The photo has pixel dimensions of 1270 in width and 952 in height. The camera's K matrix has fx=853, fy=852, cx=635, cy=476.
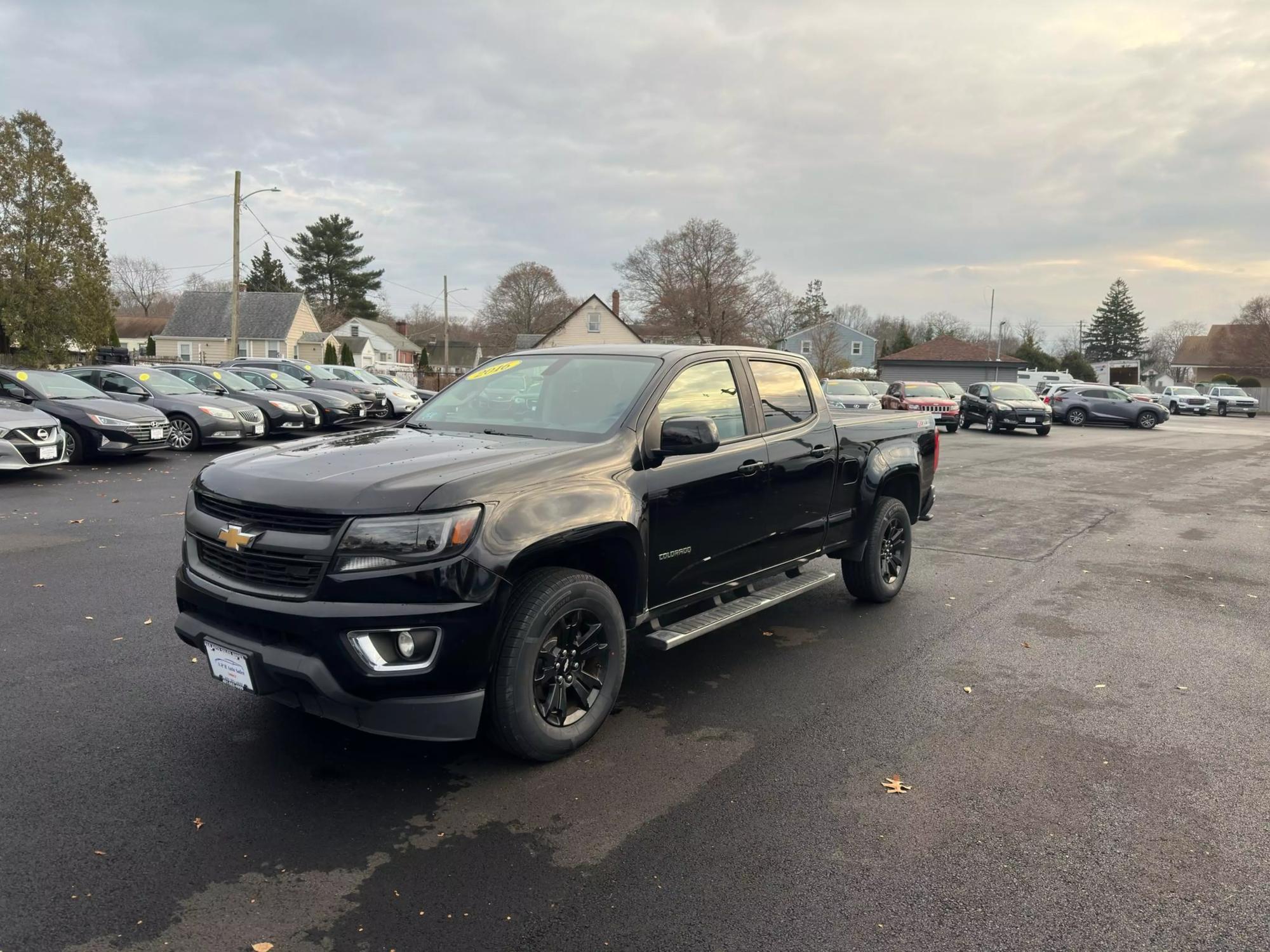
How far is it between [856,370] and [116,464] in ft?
208

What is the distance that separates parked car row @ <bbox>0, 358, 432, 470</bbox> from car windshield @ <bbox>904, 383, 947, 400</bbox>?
15532 mm

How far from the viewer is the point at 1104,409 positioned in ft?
109

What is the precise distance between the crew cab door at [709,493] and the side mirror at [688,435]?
157mm

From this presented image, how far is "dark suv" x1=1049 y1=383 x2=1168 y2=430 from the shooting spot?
32.5 metres

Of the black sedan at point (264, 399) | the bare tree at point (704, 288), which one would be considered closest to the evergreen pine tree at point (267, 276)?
the bare tree at point (704, 288)

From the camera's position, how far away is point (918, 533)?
372 inches

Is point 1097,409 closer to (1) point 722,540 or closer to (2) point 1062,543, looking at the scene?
(2) point 1062,543

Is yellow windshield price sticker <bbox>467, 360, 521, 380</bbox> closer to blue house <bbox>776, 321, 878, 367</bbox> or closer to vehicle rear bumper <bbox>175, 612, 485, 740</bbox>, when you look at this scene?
vehicle rear bumper <bbox>175, 612, 485, 740</bbox>

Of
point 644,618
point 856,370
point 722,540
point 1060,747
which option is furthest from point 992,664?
point 856,370

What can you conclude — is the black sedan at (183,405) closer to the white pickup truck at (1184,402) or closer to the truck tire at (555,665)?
the truck tire at (555,665)

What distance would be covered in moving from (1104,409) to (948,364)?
41908mm

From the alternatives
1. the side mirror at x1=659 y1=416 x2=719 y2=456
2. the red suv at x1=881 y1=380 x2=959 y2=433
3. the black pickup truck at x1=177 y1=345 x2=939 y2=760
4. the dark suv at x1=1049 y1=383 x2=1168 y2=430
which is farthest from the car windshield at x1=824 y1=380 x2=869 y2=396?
the side mirror at x1=659 y1=416 x2=719 y2=456

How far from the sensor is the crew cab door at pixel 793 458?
5062 mm

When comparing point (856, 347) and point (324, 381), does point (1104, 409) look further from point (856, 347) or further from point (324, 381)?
point (856, 347)
